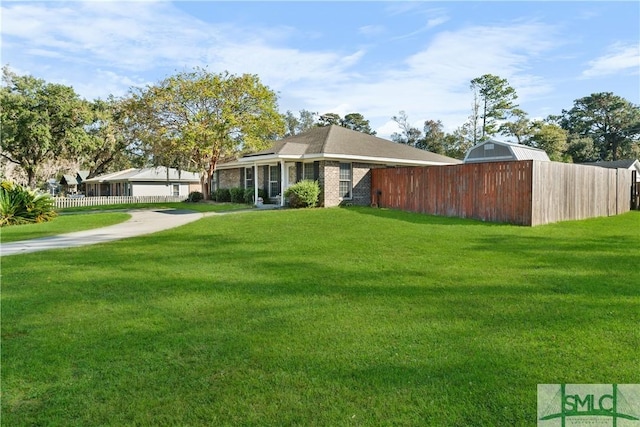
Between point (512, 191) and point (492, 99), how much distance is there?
1311 inches

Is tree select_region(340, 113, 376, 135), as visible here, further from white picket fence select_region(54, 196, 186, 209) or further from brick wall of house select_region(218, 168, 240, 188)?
brick wall of house select_region(218, 168, 240, 188)

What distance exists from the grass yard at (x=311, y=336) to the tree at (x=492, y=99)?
38.9m

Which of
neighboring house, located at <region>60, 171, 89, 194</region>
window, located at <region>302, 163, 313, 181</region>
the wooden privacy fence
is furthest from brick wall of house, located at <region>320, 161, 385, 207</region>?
neighboring house, located at <region>60, 171, 89, 194</region>

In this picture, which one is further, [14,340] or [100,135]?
[100,135]

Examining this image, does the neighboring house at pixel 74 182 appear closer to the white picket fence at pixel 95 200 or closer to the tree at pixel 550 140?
the white picket fence at pixel 95 200

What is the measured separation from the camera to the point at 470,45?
12180 mm

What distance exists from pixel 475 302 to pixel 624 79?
17.0 m

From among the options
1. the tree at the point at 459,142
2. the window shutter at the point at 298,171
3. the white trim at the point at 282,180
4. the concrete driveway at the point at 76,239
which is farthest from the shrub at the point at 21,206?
the tree at the point at 459,142

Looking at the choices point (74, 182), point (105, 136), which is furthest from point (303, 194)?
point (74, 182)

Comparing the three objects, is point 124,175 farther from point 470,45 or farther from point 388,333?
point 388,333

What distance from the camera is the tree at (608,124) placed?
52688 mm

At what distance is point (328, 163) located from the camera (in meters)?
19.5

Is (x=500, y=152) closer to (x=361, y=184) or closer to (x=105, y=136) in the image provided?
(x=361, y=184)

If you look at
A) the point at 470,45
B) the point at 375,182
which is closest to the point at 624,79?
the point at 470,45
